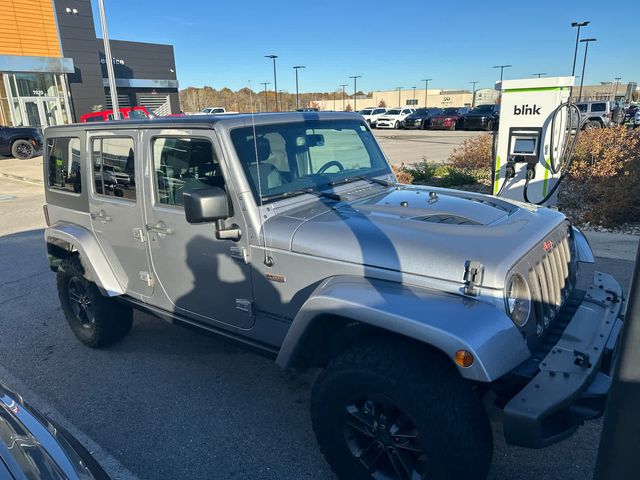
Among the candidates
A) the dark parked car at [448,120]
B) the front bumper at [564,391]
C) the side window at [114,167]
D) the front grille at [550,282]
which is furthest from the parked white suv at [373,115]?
the front bumper at [564,391]

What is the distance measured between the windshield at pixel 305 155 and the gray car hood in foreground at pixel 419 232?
0.20m

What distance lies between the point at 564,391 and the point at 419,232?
936mm

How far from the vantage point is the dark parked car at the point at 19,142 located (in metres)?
19.3

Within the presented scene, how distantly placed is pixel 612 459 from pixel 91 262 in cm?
348

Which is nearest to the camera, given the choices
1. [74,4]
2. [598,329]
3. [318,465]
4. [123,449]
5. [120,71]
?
[598,329]

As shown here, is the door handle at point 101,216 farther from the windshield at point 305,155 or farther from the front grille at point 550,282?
the front grille at point 550,282

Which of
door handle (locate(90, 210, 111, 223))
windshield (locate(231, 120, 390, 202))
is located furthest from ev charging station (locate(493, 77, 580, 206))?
door handle (locate(90, 210, 111, 223))

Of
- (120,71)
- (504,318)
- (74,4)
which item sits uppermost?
(74,4)

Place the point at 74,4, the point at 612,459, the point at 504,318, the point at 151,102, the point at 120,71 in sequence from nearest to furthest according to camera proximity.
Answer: the point at 612,459, the point at 504,318, the point at 74,4, the point at 120,71, the point at 151,102

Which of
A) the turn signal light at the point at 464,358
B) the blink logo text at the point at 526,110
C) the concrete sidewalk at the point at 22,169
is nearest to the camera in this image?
the turn signal light at the point at 464,358

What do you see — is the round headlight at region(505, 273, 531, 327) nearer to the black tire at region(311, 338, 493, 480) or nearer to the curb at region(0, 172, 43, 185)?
the black tire at region(311, 338, 493, 480)

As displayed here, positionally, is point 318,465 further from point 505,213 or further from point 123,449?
point 505,213

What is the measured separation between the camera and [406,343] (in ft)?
7.07

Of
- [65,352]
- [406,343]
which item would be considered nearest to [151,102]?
[65,352]
